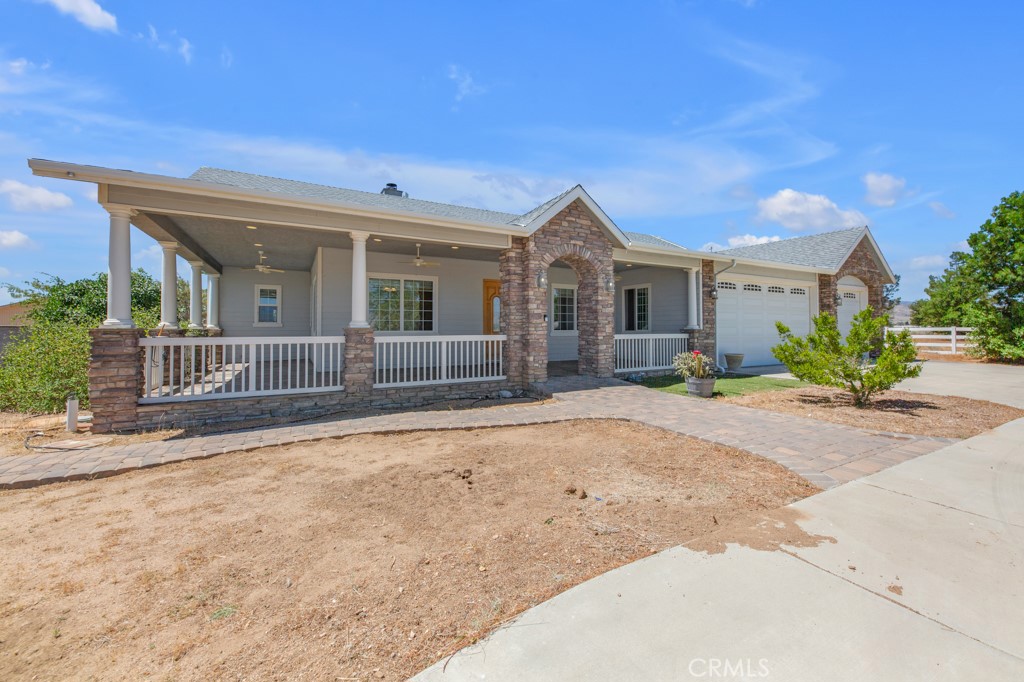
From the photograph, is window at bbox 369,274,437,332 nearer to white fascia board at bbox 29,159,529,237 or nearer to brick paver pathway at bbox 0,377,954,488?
white fascia board at bbox 29,159,529,237

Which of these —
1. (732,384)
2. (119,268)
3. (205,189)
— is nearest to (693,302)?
(732,384)

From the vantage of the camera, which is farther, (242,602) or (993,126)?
(993,126)

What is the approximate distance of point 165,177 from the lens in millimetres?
6324

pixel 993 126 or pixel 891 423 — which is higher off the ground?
pixel 993 126

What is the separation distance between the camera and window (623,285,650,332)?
14466 millimetres

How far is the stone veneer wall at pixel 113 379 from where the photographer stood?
6199 mm

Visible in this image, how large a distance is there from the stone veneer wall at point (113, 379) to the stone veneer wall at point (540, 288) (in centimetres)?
623

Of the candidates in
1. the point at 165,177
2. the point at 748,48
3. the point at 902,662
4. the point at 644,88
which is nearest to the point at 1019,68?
the point at 748,48

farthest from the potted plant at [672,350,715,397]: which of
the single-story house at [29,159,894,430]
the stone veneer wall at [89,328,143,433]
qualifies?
the stone veneer wall at [89,328,143,433]

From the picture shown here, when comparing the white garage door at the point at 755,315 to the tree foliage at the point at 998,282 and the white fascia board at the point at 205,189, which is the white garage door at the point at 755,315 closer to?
the tree foliage at the point at 998,282

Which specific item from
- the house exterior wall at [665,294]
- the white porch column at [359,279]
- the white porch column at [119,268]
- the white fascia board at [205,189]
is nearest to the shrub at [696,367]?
the house exterior wall at [665,294]

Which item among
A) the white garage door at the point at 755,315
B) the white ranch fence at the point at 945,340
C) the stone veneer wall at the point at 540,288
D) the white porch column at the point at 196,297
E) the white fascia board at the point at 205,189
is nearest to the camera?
the white fascia board at the point at 205,189

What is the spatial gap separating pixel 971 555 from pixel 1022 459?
333cm

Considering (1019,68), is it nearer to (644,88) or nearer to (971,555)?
(644,88)
